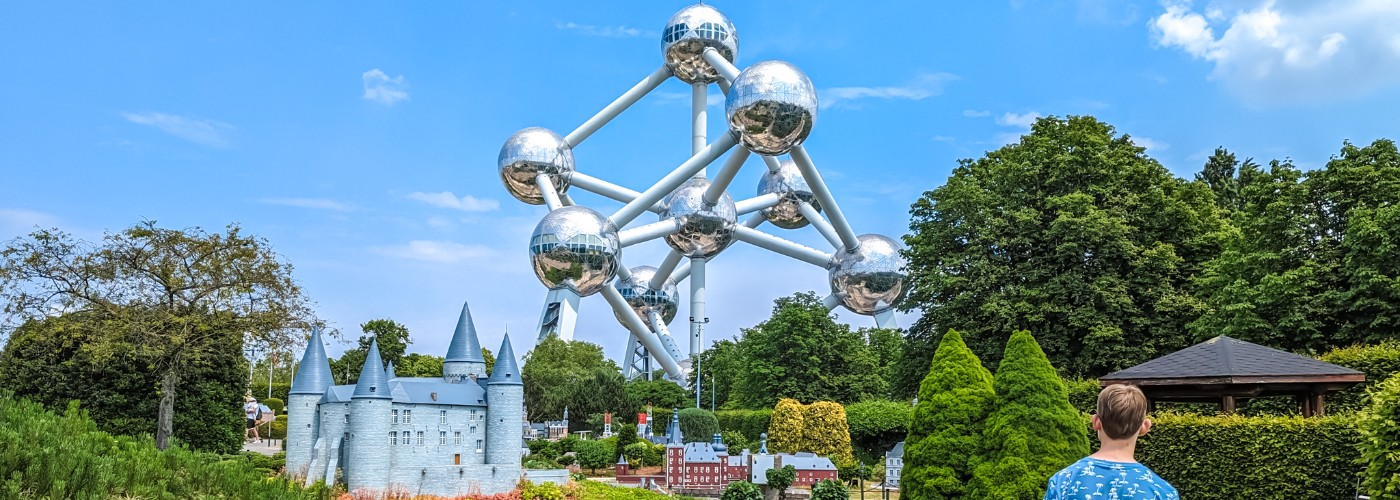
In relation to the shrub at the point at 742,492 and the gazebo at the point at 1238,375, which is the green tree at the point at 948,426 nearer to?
the gazebo at the point at 1238,375

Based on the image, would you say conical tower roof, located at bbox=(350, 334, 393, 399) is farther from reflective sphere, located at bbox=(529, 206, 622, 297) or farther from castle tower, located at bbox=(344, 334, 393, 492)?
reflective sphere, located at bbox=(529, 206, 622, 297)

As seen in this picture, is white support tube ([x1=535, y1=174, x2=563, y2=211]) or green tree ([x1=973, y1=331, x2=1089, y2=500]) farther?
white support tube ([x1=535, y1=174, x2=563, y2=211])

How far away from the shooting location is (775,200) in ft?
133

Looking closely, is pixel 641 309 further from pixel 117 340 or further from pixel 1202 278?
pixel 1202 278

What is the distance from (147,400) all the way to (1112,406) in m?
34.3

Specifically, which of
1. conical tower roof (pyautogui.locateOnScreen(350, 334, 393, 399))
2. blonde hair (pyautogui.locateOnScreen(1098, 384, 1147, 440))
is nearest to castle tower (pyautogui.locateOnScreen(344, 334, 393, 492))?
conical tower roof (pyautogui.locateOnScreen(350, 334, 393, 399))

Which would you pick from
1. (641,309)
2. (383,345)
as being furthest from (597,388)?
(383,345)

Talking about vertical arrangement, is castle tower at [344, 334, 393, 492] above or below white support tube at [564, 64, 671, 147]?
below

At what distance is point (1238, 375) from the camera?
51.7ft

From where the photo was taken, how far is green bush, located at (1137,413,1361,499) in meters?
14.0

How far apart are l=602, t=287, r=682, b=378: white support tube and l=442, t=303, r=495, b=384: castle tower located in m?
9.49

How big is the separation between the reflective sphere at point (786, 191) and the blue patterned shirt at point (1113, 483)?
36125 millimetres

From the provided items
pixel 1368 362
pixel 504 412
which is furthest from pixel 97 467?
pixel 504 412

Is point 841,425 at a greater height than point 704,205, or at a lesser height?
lesser
